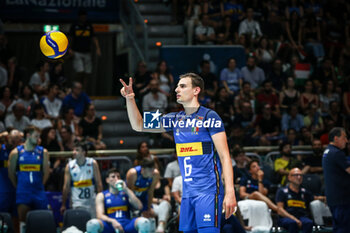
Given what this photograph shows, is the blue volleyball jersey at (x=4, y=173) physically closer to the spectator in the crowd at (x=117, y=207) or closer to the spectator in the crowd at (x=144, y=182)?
the spectator in the crowd at (x=117, y=207)

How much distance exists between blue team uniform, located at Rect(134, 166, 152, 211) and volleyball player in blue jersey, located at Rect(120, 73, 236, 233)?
5124 millimetres

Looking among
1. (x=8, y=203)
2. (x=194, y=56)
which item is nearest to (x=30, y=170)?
(x=8, y=203)

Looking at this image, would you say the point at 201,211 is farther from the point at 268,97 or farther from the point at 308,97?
the point at 308,97

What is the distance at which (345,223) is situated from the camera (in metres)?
10.0

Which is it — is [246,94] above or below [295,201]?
above

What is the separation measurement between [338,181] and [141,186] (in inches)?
141

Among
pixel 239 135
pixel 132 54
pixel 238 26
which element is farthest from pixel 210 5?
pixel 239 135

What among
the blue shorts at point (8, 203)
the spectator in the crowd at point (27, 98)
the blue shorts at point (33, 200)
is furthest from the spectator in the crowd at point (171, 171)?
the spectator in the crowd at point (27, 98)

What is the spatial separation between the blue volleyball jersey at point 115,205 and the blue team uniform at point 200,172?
15.8ft

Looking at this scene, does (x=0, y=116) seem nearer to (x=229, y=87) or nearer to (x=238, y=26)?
(x=229, y=87)

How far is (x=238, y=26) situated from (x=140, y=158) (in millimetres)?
7322

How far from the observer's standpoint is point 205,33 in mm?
17312

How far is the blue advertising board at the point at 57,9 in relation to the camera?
16.2m

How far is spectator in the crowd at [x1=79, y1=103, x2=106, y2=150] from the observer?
44.6 ft
